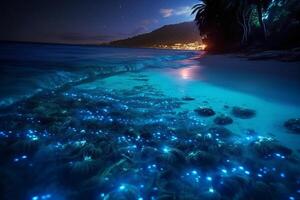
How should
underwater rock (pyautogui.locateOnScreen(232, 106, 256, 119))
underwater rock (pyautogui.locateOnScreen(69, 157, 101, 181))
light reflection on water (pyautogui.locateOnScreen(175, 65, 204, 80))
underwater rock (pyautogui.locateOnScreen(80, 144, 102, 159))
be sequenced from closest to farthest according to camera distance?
underwater rock (pyautogui.locateOnScreen(69, 157, 101, 181)) → underwater rock (pyautogui.locateOnScreen(80, 144, 102, 159)) → underwater rock (pyautogui.locateOnScreen(232, 106, 256, 119)) → light reflection on water (pyautogui.locateOnScreen(175, 65, 204, 80))

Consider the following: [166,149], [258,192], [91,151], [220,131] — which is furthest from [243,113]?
[91,151]

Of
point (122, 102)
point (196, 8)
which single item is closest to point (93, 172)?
point (122, 102)

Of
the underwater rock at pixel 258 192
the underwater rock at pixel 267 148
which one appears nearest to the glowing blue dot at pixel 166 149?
the underwater rock at pixel 258 192

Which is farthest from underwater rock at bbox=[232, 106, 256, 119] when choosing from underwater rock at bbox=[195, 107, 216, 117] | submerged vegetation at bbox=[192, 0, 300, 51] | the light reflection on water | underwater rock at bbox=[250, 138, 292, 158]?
submerged vegetation at bbox=[192, 0, 300, 51]

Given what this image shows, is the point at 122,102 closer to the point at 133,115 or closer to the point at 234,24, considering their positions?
the point at 133,115

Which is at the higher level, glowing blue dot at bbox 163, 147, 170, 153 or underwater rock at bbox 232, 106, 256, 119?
glowing blue dot at bbox 163, 147, 170, 153

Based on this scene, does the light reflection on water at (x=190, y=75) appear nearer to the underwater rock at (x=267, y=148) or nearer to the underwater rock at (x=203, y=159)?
the underwater rock at (x=267, y=148)

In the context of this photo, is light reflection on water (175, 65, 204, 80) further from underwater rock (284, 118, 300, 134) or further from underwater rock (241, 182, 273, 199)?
underwater rock (241, 182, 273, 199)
